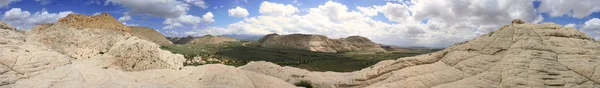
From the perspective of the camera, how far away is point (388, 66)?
117 feet

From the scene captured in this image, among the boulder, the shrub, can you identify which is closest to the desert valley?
the boulder

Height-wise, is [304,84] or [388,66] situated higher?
[388,66]

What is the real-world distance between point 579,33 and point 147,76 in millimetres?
37717

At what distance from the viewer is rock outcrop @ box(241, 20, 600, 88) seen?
25.9m

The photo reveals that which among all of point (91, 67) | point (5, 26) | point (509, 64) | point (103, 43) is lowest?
point (91, 67)

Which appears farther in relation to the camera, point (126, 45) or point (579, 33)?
point (126, 45)

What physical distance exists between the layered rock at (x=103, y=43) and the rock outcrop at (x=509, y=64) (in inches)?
791

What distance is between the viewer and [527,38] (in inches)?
1268

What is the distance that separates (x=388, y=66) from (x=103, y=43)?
3316cm

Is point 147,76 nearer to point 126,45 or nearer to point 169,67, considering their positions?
point 169,67

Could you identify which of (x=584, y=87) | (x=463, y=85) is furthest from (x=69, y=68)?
(x=584, y=87)

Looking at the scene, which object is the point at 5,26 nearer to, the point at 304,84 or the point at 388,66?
the point at 304,84

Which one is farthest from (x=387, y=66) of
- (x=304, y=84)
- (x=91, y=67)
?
(x=91, y=67)

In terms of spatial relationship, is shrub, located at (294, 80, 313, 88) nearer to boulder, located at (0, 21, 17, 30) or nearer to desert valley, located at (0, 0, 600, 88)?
desert valley, located at (0, 0, 600, 88)
